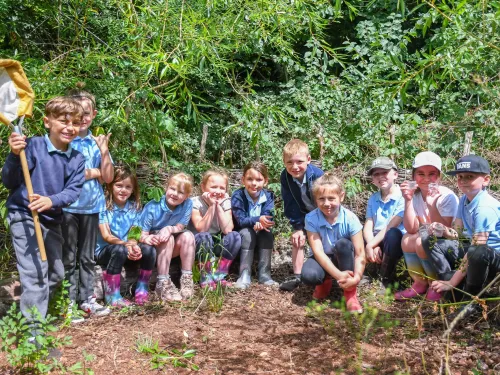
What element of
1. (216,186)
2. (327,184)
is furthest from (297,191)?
(216,186)

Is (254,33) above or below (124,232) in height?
above

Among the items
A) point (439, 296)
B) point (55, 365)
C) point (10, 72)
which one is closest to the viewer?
point (55, 365)

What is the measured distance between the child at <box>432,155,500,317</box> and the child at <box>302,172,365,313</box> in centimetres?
62

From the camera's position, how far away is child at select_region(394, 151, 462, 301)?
451 cm

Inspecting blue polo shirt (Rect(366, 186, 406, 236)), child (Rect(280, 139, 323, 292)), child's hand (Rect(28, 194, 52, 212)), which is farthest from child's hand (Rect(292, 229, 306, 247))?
child's hand (Rect(28, 194, 52, 212))

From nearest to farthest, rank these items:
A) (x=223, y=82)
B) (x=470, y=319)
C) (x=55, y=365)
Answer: (x=55, y=365)
(x=470, y=319)
(x=223, y=82)

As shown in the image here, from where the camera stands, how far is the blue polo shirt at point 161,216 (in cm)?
500

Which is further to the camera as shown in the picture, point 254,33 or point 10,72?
point 254,33

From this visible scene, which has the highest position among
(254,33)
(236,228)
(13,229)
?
(254,33)

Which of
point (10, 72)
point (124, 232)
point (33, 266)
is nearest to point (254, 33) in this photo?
point (124, 232)

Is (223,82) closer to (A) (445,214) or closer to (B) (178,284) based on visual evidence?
(B) (178,284)

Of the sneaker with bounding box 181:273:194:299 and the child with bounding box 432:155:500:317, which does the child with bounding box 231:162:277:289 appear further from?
the child with bounding box 432:155:500:317

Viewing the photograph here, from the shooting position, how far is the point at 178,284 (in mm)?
5199

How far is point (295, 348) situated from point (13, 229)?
181 centimetres
